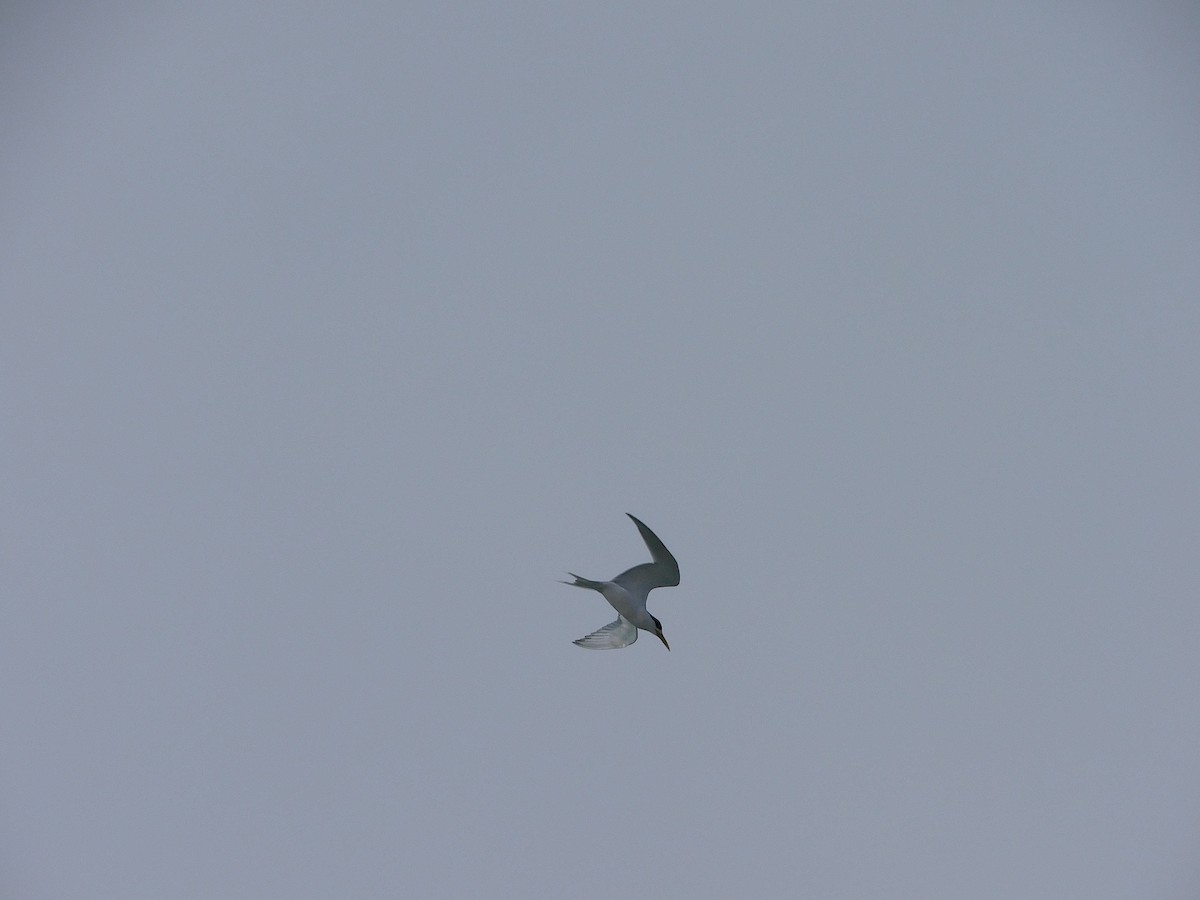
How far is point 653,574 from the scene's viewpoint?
19.9 metres

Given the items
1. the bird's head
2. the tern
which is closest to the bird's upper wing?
the tern

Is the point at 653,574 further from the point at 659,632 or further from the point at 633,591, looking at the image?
the point at 659,632

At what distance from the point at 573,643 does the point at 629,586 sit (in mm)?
1340

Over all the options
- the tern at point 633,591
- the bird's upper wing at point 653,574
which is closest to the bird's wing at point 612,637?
the tern at point 633,591

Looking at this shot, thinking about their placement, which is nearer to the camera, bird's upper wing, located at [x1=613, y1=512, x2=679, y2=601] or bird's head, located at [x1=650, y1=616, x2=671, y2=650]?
bird's upper wing, located at [x1=613, y1=512, x2=679, y2=601]

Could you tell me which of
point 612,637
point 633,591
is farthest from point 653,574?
point 612,637

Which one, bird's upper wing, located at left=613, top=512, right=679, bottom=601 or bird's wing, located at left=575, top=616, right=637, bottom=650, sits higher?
bird's upper wing, located at left=613, top=512, right=679, bottom=601

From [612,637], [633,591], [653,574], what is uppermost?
[653,574]

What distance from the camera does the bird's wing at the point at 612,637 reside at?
2031cm

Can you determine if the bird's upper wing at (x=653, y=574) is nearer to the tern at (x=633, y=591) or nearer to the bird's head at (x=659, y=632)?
the tern at (x=633, y=591)

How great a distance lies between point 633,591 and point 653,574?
Answer: 1.62ft

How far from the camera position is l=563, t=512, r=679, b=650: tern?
19.3 metres

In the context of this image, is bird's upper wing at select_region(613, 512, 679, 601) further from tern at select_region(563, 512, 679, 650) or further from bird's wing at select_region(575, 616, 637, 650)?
bird's wing at select_region(575, 616, 637, 650)

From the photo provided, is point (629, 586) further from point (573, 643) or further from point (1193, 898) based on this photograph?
point (1193, 898)
